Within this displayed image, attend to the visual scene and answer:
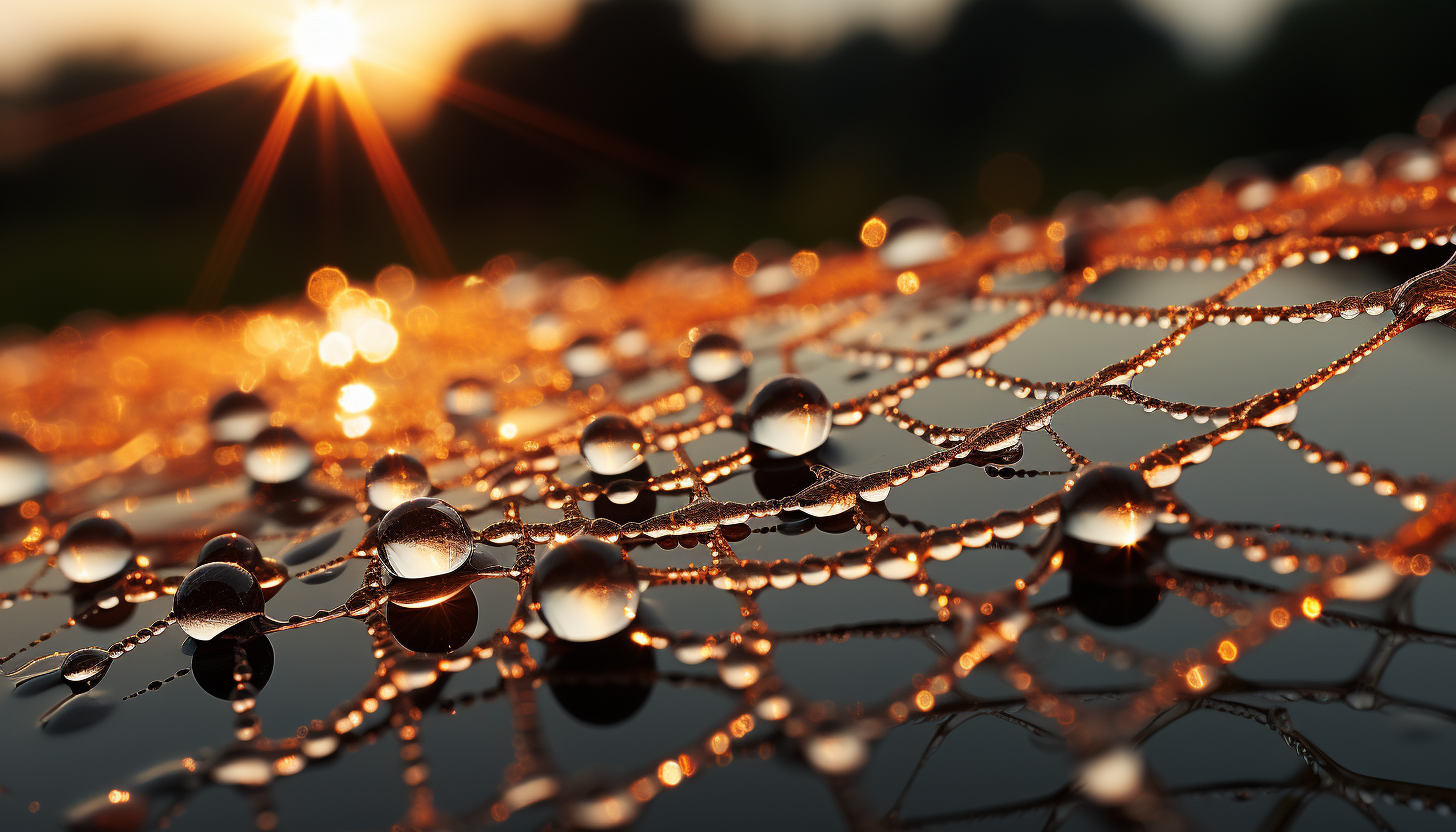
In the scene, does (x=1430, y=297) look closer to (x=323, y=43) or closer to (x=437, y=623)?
(x=437, y=623)

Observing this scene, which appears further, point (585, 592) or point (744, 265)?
point (744, 265)

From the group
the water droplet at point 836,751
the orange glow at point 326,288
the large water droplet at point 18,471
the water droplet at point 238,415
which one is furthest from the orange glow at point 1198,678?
the orange glow at point 326,288

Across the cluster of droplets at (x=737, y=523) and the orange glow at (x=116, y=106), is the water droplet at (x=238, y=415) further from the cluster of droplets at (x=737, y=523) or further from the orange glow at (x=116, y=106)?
the orange glow at (x=116, y=106)

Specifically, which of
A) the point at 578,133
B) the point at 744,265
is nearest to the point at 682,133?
the point at 578,133

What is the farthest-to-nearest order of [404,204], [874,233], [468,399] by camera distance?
1. [404,204]
2. [874,233]
3. [468,399]

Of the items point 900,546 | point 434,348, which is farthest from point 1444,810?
point 434,348

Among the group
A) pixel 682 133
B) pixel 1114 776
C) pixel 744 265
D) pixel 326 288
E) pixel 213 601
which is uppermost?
pixel 682 133

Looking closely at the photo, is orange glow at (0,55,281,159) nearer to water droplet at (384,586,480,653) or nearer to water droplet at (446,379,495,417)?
water droplet at (446,379,495,417)
